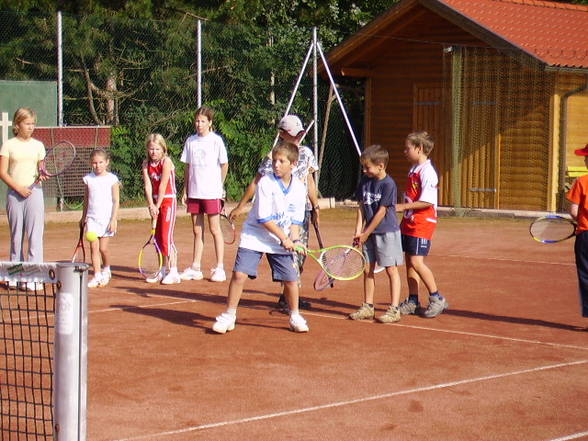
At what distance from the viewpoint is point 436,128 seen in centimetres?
2086

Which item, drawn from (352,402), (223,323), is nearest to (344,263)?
(223,323)

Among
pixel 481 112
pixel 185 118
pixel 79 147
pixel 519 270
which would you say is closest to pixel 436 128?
pixel 481 112

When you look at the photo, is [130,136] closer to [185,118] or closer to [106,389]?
[185,118]

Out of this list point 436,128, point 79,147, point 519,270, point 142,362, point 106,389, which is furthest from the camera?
point 436,128

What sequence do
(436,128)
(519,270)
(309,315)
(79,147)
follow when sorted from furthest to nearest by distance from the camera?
(436,128) < (79,147) < (519,270) < (309,315)

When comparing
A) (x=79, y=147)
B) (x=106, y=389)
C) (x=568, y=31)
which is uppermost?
(x=568, y=31)

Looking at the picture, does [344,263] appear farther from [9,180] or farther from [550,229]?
[9,180]

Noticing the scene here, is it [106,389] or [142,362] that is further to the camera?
[142,362]

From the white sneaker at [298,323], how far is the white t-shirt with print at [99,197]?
3.02 m

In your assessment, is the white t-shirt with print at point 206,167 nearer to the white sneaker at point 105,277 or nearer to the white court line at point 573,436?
the white sneaker at point 105,277

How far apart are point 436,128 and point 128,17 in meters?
5.92

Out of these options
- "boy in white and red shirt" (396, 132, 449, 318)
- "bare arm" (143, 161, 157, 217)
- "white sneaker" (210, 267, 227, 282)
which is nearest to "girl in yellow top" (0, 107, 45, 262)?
"bare arm" (143, 161, 157, 217)

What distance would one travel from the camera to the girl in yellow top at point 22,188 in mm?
10078

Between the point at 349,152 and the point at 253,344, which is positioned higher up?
the point at 349,152
